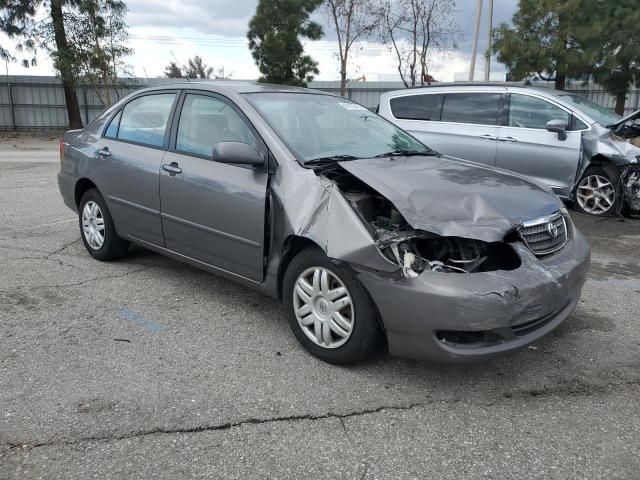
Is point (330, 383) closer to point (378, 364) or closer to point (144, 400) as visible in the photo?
point (378, 364)

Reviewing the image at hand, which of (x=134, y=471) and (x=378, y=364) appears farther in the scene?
(x=378, y=364)

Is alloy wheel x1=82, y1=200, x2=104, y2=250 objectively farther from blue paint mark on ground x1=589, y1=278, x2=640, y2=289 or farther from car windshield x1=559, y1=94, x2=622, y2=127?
car windshield x1=559, y1=94, x2=622, y2=127

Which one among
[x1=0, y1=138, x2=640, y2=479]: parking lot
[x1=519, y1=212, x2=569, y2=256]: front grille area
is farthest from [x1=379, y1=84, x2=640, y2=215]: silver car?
[x1=519, y1=212, x2=569, y2=256]: front grille area

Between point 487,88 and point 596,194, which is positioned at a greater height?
point 487,88

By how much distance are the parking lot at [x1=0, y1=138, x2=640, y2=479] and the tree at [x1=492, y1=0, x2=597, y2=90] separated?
15.3 m

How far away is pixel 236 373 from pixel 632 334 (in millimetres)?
2733

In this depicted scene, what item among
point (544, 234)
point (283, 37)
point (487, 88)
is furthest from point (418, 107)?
point (283, 37)

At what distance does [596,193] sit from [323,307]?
5.69 meters

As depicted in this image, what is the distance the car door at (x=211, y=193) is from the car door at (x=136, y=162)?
6.3 inches

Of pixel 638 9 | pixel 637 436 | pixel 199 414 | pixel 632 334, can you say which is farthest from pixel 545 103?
pixel 638 9

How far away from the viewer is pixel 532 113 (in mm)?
7949

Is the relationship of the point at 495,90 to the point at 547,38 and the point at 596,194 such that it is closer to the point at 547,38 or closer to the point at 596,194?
the point at 596,194

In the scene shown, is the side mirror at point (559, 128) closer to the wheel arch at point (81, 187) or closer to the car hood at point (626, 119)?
the car hood at point (626, 119)

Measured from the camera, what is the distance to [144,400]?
3.05 metres
